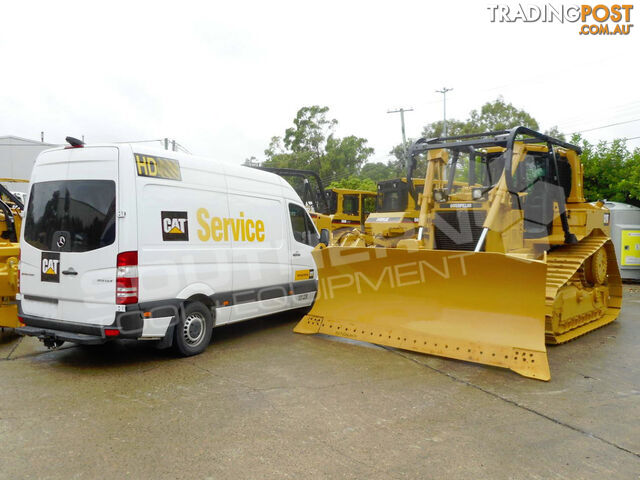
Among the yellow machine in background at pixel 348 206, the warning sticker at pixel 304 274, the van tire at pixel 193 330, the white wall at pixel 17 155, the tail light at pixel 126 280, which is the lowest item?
the van tire at pixel 193 330

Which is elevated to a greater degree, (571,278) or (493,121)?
(493,121)

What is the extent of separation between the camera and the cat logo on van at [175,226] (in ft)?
18.0

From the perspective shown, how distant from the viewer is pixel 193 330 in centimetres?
590

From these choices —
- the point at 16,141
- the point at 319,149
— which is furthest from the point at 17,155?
the point at 319,149

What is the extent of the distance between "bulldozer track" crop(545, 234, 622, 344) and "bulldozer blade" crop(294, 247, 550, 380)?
0.61m

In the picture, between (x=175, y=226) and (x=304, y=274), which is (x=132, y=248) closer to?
(x=175, y=226)

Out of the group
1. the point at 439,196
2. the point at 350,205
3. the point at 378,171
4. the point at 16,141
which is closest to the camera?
the point at 439,196

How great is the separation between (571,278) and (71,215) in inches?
253

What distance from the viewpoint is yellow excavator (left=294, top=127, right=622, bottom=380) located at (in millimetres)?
5465

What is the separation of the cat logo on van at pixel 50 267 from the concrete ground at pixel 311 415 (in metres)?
1.02

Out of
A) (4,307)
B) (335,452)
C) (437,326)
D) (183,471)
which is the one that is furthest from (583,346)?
(4,307)

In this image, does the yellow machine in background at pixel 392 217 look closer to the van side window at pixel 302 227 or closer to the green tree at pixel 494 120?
A: the van side window at pixel 302 227

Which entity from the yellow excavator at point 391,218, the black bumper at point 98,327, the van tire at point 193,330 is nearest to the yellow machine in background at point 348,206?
the yellow excavator at point 391,218

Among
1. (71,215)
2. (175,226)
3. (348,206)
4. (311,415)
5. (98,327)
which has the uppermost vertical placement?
(348,206)
